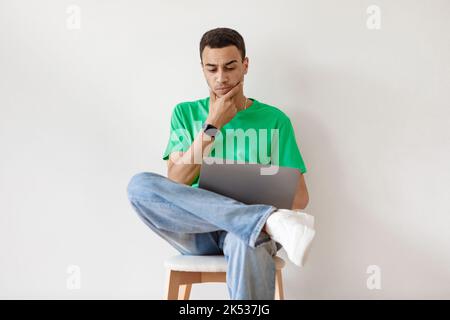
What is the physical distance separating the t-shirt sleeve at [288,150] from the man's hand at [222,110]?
182 mm

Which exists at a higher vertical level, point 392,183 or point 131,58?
point 131,58

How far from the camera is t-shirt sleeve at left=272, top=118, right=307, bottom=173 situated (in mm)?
1776

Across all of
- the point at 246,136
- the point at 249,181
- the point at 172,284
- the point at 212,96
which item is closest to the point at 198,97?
the point at 212,96

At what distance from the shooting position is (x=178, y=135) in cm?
179

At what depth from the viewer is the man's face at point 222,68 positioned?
174cm

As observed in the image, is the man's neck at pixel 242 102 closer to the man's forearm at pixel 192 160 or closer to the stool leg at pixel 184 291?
the man's forearm at pixel 192 160

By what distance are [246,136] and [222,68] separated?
0.77ft

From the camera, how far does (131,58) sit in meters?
1.99

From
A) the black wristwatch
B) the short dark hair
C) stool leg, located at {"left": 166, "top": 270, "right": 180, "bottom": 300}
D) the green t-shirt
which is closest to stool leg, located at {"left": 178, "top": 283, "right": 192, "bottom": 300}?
stool leg, located at {"left": 166, "top": 270, "right": 180, "bottom": 300}

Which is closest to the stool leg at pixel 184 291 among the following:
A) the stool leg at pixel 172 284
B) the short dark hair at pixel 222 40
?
the stool leg at pixel 172 284

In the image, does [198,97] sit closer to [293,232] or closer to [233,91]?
[233,91]
